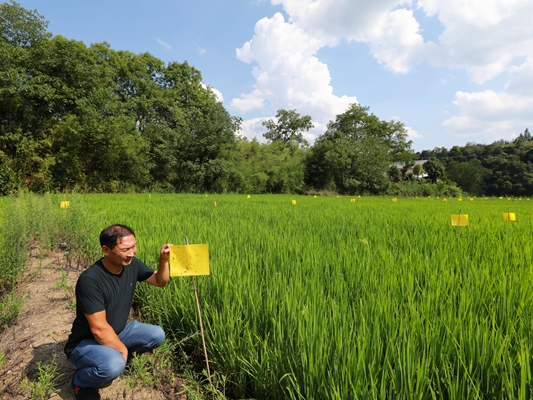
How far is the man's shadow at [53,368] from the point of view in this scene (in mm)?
1361

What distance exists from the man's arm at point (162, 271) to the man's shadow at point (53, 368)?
1.78 ft

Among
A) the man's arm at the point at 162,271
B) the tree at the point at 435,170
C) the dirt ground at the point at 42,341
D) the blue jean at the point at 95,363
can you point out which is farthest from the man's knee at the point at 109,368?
the tree at the point at 435,170

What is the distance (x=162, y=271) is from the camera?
5.10 feet

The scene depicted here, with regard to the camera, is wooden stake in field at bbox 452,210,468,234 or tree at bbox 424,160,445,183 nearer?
wooden stake in field at bbox 452,210,468,234

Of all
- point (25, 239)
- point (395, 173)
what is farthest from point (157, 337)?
point (395, 173)

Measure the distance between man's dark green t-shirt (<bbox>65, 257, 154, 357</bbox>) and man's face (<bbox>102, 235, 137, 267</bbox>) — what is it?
0.28 ft

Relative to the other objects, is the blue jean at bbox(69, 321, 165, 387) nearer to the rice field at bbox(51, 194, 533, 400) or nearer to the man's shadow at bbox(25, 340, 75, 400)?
the man's shadow at bbox(25, 340, 75, 400)

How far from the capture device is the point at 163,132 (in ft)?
62.0

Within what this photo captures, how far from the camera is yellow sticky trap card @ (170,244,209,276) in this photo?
4.23 feet

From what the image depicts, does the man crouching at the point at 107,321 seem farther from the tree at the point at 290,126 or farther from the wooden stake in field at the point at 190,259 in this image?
the tree at the point at 290,126

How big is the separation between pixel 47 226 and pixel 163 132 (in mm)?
16289

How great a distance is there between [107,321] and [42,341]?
0.66 m

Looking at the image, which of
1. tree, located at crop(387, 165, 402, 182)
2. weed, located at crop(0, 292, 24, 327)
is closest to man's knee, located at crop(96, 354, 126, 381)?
weed, located at crop(0, 292, 24, 327)

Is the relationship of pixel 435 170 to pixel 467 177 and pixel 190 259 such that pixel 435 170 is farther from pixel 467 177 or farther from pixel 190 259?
pixel 190 259
